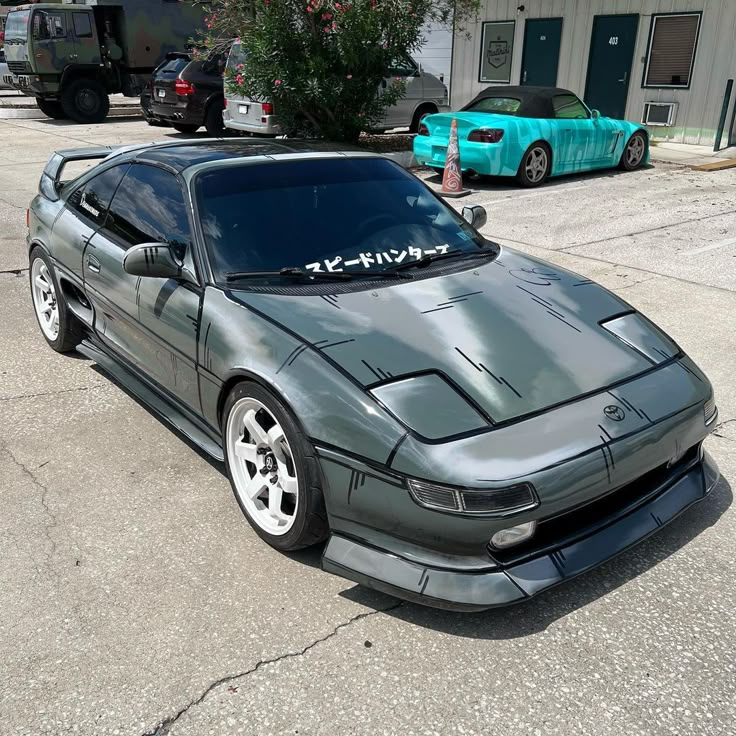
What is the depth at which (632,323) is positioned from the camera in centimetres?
335

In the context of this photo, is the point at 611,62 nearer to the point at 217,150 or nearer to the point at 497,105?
the point at 497,105

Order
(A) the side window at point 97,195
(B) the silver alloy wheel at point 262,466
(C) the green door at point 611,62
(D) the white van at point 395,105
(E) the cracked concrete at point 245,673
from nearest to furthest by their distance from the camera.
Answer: (E) the cracked concrete at point 245,673
(B) the silver alloy wheel at point 262,466
(A) the side window at point 97,195
(D) the white van at point 395,105
(C) the green door at point 611,62

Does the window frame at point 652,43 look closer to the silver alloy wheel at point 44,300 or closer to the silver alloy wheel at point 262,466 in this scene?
the silver alloy wheel at point 44,300

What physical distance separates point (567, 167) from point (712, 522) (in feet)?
29.7

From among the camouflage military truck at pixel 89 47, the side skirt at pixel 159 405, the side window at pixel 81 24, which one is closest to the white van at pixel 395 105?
the camouflage military truck at pixel 89 47

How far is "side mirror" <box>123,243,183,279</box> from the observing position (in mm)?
3275

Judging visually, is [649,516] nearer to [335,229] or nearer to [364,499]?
[364,499]

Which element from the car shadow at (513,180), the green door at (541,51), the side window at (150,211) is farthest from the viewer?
the green door at (541,51)

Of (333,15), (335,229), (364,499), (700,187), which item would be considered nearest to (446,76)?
(333,15)

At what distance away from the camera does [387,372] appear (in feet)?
8.88

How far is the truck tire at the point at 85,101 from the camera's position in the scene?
18.8 metres

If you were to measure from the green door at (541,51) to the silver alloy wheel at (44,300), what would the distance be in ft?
48.4

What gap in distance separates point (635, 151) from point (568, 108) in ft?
6.49

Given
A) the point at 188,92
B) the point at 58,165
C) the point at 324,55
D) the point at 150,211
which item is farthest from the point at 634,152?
the point at 150,211
